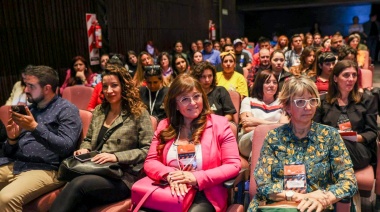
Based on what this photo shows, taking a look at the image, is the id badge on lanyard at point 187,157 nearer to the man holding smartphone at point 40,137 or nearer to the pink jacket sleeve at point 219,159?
the pink jacket sleeve at point 219,159

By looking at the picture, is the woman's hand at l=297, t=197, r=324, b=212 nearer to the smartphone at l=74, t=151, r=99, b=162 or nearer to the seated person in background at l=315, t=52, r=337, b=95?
the smartphone at l=74, t=151, r=99, b=162

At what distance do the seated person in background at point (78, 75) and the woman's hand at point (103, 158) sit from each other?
A: 3.06 m

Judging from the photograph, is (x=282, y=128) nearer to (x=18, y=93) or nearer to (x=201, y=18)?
(x=18, y=93)

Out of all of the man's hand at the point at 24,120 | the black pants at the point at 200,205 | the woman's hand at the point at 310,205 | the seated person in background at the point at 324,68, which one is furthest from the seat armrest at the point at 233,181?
the seated person in background at the point at 324,68

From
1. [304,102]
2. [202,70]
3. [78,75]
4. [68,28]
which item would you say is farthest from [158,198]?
[68,28]

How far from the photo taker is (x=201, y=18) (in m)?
11.5

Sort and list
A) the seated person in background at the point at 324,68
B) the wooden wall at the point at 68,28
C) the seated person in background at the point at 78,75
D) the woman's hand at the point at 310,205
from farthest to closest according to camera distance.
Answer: the seated person in background at the point at 78,75
the wooden wall at the point at 68,28
the seated person in background at the point at 324,68
the woman's hand at the point at 310,205

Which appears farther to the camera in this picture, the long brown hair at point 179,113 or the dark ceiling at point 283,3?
the dark ceiling at point 283,3

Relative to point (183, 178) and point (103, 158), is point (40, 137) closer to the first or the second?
point (103, 158)

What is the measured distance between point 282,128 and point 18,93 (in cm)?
366

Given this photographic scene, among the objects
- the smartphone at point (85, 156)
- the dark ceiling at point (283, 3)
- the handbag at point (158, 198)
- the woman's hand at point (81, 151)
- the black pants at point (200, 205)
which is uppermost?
the dark ceiling at point (283, 3)

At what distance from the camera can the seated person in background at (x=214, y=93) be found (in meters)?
3.32

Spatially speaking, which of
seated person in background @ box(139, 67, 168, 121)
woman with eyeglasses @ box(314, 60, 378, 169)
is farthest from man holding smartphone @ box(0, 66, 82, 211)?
woman with eyeglasses @ box(314, 60, 378, 169)

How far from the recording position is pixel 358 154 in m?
2.37
